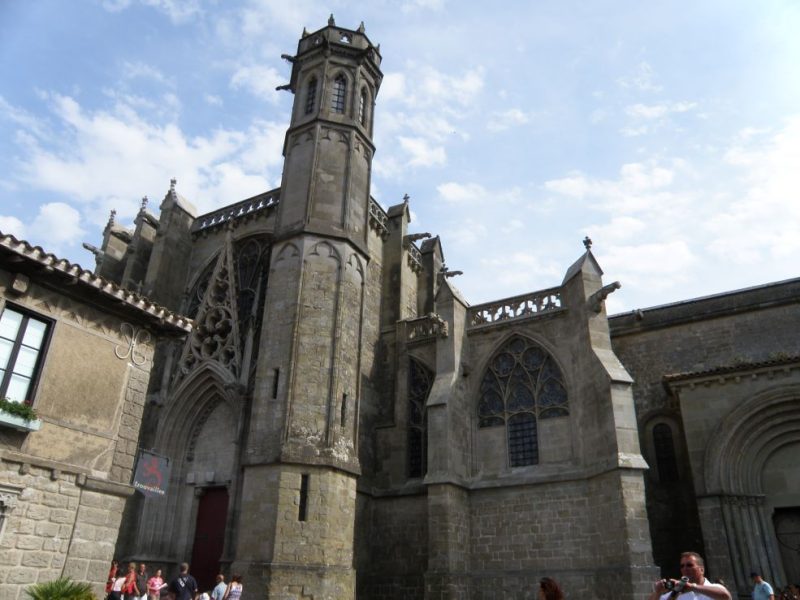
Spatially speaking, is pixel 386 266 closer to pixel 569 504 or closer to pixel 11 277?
pixel 569 504

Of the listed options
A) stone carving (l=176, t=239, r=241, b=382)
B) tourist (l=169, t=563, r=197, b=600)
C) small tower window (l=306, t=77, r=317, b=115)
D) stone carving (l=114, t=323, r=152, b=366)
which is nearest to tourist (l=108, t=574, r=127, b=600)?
tourist (l=169, t=563, r=197, b=600)

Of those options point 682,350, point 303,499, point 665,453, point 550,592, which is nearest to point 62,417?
point 303,499

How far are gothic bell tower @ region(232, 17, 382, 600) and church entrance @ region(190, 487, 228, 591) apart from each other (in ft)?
9.06

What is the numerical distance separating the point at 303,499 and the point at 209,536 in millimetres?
4628

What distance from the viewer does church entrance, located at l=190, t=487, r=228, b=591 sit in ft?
51.9

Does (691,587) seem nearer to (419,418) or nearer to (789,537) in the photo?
(789,537)

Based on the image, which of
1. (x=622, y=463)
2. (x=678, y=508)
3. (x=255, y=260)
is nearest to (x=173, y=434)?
(x=255, y=260)

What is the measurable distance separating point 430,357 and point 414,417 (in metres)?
1.68

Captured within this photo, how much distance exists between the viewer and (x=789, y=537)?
13453 millimetres

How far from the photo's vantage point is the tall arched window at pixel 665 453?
15578 millimetres

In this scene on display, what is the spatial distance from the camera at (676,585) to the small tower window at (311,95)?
17.0m

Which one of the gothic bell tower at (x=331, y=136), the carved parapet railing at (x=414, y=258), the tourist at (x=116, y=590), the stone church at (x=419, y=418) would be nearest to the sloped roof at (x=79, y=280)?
the stone church at (x=419, y=418)

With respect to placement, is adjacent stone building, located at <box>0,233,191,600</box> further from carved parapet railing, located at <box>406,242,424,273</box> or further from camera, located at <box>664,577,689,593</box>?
carved parapet railing, located at <box>406,242,424,273</box>

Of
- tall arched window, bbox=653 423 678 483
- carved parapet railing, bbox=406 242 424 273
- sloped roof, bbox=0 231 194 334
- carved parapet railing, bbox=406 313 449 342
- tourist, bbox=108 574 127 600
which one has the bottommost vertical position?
tourist, bbox=108 574 127 600
